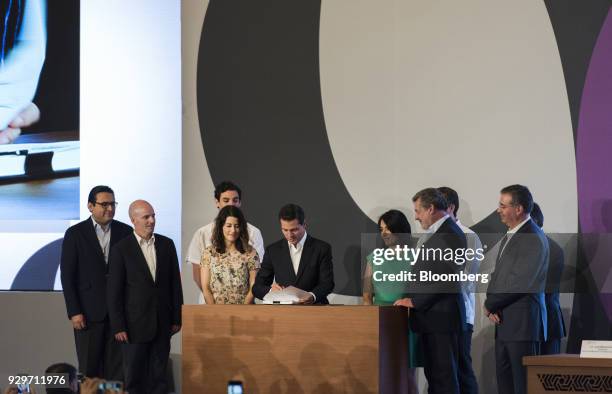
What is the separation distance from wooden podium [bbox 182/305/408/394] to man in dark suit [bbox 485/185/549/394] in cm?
78

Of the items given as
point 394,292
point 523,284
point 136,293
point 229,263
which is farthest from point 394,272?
point 136,293

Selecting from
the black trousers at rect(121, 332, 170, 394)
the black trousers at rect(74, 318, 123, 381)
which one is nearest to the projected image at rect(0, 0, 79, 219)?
the black trousers at rect(74, 318, 123, 381)

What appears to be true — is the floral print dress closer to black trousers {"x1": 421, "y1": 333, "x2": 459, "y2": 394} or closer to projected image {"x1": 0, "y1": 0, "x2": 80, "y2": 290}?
black trousers {"x1": 421, "y1": 333, "x2": 459, "y2": 394}

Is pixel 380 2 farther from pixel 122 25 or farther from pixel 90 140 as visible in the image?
pixel 90 140

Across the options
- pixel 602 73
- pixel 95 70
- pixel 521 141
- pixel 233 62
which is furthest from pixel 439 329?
pixel 95 70

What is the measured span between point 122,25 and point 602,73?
11.9 feet

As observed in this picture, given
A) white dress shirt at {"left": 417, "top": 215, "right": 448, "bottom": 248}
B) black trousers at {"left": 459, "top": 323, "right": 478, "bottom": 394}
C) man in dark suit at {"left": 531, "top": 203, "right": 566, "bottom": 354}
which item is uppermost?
white dress shirt at {"left": 417, "top": 215, "right": 448, "bottom": 248}

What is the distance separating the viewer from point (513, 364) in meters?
5.87

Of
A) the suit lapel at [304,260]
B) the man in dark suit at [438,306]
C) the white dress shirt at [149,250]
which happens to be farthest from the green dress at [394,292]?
the white dress shirt at [149,250]

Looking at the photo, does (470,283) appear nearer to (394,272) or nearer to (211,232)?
(394,272)

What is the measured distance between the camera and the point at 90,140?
7.61m

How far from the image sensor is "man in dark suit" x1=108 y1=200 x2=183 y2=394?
6.06 metres

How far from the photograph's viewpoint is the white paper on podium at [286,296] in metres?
5.36

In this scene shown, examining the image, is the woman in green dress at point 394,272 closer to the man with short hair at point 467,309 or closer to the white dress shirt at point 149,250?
the man with short hair at point 467,309
